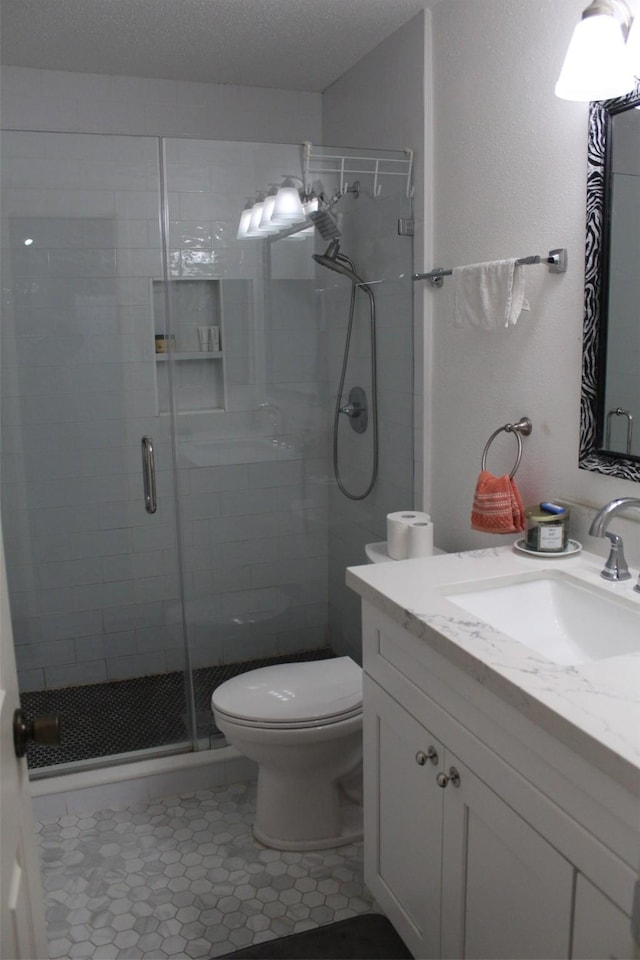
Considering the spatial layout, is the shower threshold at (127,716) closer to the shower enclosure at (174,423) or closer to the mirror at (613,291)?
the shower enclosure at (174,423)

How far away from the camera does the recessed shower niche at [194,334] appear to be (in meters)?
2.54

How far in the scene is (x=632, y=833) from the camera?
100 cm

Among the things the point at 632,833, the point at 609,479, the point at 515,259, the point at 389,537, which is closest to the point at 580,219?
the point at 515,259

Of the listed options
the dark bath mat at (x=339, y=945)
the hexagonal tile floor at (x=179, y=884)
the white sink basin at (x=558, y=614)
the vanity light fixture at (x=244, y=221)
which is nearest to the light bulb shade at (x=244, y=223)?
the vanity light fixture at (x=244, y=221)

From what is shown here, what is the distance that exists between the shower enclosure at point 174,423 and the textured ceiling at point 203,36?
1.29ft

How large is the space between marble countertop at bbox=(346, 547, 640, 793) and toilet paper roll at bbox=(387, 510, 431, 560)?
0.42 metres

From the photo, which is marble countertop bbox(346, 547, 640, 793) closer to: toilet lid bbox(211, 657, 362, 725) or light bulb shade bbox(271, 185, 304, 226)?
toilet lid bbox(211, 657, 362, 725)

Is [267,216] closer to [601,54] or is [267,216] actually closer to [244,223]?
[244,223]

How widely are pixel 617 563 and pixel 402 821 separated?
719mm

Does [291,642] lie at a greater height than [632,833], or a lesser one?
lesser

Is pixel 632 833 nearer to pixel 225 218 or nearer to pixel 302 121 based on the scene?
pixel 225 218

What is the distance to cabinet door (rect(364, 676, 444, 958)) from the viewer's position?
157 cm

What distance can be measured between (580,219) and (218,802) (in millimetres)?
2007

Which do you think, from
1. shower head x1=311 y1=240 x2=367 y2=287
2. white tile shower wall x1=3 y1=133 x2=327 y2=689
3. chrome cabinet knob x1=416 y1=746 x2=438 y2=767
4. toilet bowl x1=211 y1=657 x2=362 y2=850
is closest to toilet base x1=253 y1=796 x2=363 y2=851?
toilet bowl x1=211 y1=657 x2=362 y2=850
